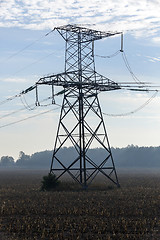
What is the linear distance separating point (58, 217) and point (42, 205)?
5669mm

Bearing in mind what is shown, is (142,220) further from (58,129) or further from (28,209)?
(58,129)

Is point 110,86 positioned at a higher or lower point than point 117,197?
higher

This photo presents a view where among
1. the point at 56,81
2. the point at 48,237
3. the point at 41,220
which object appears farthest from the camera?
the point at 56,81

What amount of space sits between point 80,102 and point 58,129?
12.5ft

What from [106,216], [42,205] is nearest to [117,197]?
[42,205]

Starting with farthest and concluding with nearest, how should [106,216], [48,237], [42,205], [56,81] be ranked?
[56,81] → [42,205] → [106,216] → [48,237]

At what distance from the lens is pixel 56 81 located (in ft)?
134

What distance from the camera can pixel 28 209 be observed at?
29.3 m

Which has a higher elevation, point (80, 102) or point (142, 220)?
point (80, 102)

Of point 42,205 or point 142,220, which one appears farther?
point 42,205

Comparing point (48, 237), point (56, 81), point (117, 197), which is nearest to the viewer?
point (48, 237)

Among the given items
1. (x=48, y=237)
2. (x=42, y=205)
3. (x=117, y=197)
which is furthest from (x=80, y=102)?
(x=48, y=237)

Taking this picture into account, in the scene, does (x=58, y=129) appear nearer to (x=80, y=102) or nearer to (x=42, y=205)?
(x=80, y=102)

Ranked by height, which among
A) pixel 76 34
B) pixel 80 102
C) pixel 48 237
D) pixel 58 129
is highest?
pixel 76 34
